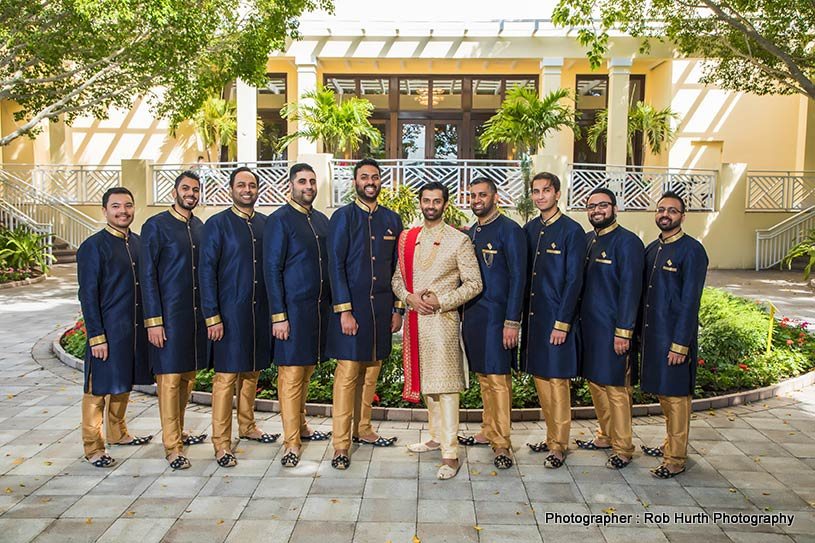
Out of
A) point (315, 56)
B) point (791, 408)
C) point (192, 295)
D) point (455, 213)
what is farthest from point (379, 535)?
point (315, 56)

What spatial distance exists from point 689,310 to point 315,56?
50.6 feet

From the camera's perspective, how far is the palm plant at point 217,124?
19375mm

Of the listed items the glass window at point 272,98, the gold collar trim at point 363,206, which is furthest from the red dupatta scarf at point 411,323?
the glass window at point 272,98

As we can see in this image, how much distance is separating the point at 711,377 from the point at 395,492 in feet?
12.2

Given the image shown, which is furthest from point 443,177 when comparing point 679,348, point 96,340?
point 96,340

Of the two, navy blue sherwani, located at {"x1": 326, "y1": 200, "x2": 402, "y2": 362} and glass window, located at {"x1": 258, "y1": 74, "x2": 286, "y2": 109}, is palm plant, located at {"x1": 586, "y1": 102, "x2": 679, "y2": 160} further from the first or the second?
navy blue sherwani, located at {"x1": 326, "y1": 200, "x2": 402, "y2": 362}

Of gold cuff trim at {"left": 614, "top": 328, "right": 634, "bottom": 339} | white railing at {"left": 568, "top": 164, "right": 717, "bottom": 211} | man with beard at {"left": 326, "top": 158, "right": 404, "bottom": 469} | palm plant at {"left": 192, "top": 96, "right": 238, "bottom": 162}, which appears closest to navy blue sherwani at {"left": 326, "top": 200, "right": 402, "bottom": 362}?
man with beard at {"left": 326, "top": 158, "right": 404, "bottom": 469}

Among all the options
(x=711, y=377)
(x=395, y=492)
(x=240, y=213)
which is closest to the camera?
(x=395, y=492)

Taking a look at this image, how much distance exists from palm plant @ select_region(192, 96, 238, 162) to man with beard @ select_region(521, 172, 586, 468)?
16.1m

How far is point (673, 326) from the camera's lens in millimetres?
4680

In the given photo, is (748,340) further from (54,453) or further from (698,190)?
(698,190)

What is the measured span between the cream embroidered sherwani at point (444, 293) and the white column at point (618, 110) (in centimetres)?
1422

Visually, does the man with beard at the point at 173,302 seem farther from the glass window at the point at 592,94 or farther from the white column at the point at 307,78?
the glass window at the point at 592,94

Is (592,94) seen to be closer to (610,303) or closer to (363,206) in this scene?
(610,303)
